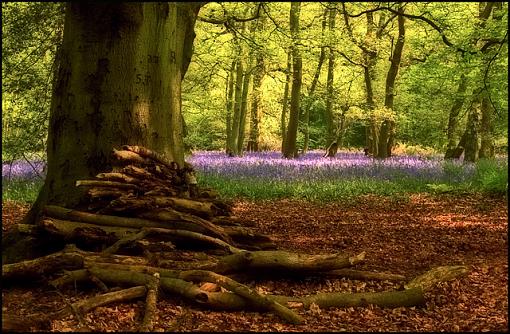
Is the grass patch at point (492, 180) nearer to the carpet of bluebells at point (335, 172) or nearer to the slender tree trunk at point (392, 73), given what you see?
the carpet of bluebells at point (335, 172)

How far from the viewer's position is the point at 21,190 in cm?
1093

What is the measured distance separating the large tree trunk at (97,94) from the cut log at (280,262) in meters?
1.63

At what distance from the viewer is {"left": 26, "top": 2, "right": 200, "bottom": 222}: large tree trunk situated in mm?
4738

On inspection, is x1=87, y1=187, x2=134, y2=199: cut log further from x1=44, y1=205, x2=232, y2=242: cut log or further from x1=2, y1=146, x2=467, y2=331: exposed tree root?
x1=44, y1=205, x2=232, y2=242: cut log

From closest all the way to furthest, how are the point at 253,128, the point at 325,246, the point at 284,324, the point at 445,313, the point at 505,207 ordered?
1. the point at 284,324
2. the point at 445,313
3. the point at 325,246
4. the point at 505,207
5. the point at 253,128

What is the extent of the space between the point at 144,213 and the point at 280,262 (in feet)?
4.24

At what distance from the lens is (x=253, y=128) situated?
33.3m

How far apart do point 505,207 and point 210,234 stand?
717 centimetres

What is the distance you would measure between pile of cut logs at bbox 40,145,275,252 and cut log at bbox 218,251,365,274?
0.42m

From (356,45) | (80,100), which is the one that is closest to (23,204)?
(80,100)

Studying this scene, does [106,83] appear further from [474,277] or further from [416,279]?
[474,277]

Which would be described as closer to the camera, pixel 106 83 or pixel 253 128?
pixel 106 83

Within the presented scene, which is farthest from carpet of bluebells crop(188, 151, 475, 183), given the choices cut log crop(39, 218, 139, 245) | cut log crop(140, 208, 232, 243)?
cut log crop(39, 218, 139, 245)

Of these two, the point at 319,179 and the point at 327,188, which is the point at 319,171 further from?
the point at 327,188
